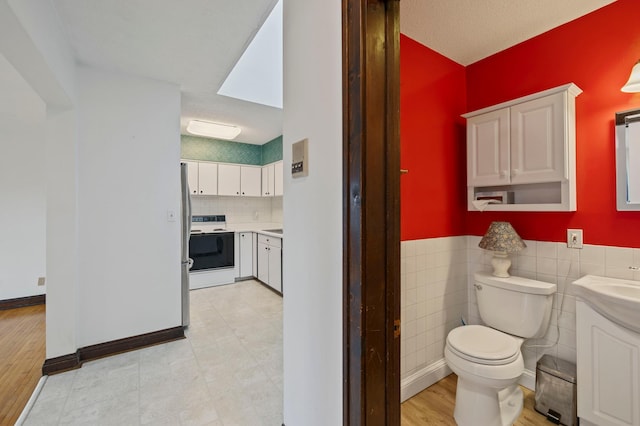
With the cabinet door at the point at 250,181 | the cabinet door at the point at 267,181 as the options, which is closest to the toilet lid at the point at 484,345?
the cabinet door at the point at 267,181

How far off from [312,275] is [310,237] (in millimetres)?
166

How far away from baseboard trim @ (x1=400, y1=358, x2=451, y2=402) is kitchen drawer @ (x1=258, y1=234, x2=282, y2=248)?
2.32 metres

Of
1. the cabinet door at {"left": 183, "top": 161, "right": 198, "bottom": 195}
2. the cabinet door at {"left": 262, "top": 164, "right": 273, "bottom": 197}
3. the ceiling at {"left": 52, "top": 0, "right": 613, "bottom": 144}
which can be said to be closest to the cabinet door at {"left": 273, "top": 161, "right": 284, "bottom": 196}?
the cabinet door at {"left": 262, "top": 164, "right": 273, "bottom": 197}

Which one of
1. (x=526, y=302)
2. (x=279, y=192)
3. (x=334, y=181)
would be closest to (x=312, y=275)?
(x=334, y=181)

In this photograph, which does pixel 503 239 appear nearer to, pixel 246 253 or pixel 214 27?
pixel 214 27

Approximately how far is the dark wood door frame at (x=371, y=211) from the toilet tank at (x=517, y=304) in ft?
4.44

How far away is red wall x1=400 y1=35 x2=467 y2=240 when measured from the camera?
194 cm

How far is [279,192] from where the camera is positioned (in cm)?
439

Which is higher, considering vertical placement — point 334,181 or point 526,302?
point 334,181

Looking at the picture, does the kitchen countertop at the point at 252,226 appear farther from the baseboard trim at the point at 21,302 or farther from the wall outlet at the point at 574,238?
the wall outlet at the point at 574,238

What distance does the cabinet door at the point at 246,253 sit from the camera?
454 centimetres

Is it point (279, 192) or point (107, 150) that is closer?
point (107, 150)

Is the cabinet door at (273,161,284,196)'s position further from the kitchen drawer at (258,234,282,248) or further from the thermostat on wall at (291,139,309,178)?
the thermostat on wall at (291,139,309,178)

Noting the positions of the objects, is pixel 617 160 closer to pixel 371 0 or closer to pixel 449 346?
pixel 449 346
